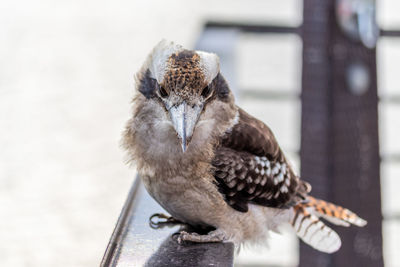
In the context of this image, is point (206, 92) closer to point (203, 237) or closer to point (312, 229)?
Result: point (203, 237)

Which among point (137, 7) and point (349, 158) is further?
point (137, 7)

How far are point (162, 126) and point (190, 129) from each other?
16 cm

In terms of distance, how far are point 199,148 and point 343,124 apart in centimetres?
146

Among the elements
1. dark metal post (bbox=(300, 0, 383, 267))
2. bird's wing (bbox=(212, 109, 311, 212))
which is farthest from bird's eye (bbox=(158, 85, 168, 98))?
dark metal post (bbox=(300, 0, 383, 267))

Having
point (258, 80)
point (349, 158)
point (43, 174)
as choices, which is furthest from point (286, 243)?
point (43, 174)

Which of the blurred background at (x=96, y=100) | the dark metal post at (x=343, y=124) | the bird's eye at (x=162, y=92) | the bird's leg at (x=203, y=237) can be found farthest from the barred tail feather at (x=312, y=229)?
the dark metal post at (x=343, y=124)

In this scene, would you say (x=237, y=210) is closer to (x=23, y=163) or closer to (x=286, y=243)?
(x=23, y=163)

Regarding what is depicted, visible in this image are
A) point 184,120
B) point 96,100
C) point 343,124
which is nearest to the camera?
point 184,120

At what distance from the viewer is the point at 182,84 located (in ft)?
4.34

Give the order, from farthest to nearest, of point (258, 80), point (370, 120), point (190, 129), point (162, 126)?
1. point (258, 80)
2. point (370, 120)
3. point (162, 126)
4. point (190, 129)

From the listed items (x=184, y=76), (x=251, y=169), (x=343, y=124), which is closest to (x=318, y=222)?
(x=251, y=169)

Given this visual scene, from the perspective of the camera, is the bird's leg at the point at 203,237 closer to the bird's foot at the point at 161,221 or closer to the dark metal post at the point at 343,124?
the bird's foot at the point at 161,221

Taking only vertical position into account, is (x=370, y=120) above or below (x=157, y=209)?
below

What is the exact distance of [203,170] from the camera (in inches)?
58.5
